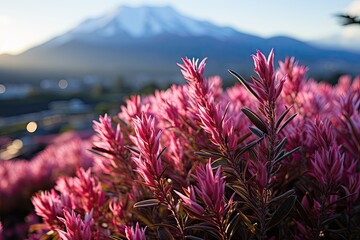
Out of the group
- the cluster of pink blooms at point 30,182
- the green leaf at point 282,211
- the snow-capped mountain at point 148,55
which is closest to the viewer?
the green leaf at point 282,211

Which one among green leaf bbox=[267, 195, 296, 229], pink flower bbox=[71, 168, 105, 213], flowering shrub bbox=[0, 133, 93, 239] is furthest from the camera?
flowering shrub bbox=[0, 133, 93, 239]

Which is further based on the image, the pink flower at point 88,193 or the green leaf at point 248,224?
the pink flower at point 88,193

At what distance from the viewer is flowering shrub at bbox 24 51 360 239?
47.4 inches

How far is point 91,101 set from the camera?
58031 millimetres

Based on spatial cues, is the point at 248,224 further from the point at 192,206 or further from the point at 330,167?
the point at 330,167

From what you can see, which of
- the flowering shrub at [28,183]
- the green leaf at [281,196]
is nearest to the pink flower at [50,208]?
the green leaf at [281,196]

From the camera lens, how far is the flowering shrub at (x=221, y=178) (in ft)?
3.95

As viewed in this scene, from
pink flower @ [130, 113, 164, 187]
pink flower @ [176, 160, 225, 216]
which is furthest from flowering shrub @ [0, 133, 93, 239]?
pink flower @ [176, 160, 225, 216]

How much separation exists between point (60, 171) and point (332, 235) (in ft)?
11.5

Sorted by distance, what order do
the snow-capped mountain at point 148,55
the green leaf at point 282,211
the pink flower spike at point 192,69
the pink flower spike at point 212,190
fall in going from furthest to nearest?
1. the snow-capped mountain at point 148,55
2. the pink flower spike at point 192,69
3. the green leaf at point 282,211
4. the pink flower spike at point 212,190

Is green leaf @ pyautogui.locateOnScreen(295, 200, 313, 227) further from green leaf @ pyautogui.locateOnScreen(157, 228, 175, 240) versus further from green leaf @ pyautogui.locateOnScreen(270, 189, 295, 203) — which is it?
green leaf @ pyautogui.locateOnScreen(157, 228, 175, 240)

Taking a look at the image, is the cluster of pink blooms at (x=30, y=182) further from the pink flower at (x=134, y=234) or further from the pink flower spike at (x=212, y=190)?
the pink flower spike at (x=212, y=190)

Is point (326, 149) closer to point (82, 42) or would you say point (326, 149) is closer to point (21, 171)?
point (21, 171)

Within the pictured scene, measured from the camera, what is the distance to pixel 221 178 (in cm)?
111
